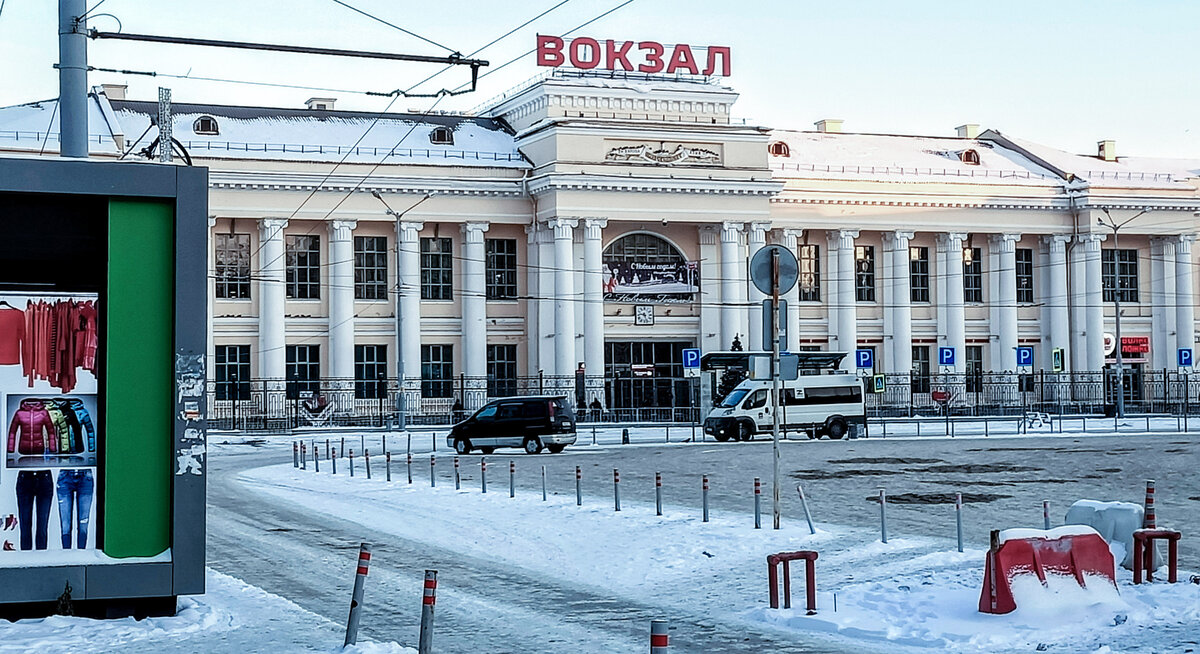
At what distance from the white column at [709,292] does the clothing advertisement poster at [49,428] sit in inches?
2368

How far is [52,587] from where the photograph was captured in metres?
13.4

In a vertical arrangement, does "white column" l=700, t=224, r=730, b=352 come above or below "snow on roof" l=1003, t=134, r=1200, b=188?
below

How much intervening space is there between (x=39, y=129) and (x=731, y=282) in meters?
30.3

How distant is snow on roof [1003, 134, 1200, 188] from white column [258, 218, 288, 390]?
39907 mm

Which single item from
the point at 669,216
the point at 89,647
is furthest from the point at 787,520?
the point at 669,216

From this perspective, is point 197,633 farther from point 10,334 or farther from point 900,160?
point 900,160

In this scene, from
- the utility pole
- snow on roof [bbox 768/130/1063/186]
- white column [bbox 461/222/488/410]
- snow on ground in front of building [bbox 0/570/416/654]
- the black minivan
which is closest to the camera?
snow on ground in front of building [bbox 0/570/416/654]

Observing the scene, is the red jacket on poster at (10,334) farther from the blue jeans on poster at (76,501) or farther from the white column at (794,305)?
the white column at (794,305)

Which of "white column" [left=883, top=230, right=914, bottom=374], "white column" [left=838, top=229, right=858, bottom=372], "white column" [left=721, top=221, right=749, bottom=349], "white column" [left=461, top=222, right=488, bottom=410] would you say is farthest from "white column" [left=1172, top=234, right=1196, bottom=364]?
"white column" [left=461, top=222, right=488, bottom=410]

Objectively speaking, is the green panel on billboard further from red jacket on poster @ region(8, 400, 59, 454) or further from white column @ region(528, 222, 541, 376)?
white column @ region(528, 222, 541, 376)

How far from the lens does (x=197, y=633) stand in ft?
43.5

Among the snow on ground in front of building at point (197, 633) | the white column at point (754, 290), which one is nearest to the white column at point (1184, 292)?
the white column at point (754, 290)

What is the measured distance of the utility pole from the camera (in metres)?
15.2

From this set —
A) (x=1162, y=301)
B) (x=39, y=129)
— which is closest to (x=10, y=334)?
(x=39, y=129)
